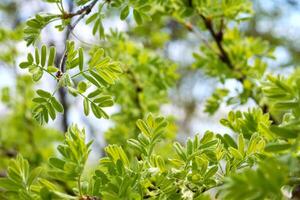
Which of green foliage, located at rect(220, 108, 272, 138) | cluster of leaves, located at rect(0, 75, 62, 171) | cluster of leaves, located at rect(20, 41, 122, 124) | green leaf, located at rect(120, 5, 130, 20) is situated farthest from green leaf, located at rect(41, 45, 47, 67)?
cluster of leaves, located at rect(0, 75, 62, 171)

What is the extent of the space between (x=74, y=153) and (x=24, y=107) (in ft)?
5.20

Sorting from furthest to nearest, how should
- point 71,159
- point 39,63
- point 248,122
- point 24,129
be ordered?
point 24,129
point 248,122
point 39,63
point 71,159

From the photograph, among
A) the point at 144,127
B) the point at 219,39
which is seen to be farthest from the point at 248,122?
the point at 219,39

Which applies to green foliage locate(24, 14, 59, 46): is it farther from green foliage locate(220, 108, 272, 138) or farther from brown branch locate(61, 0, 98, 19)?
green foliage locate(220, 108, 272, 138)

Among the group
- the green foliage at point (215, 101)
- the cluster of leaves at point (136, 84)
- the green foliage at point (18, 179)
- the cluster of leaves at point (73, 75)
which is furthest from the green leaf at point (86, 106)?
the green foliage at point (215, 101)

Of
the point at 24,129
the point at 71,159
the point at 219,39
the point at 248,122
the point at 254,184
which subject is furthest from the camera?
the point at 24,129

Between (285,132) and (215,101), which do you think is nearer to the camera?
(285,132)

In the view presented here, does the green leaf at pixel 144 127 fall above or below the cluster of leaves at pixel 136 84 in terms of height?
above

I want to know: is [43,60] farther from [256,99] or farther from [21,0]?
[21,0]

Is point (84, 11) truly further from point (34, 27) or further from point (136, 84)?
point (136, 84)

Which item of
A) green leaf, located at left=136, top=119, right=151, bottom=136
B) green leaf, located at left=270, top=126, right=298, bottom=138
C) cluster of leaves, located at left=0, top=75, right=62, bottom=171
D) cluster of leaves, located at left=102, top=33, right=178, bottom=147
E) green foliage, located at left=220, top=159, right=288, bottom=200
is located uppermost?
green foliage, located at left=220, top=159, right=288, bottom=200

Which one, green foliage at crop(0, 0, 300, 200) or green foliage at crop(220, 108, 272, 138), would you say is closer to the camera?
green foliage at crop(0, 0, 300, 200)

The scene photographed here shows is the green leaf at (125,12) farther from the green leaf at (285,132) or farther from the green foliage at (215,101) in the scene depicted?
the green foliage at (215,101)

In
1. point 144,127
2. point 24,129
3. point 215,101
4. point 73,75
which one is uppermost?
point 73,75
